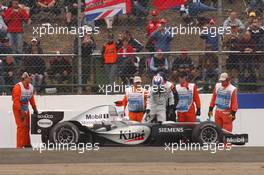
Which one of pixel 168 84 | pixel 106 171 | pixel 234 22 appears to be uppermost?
pixel 234 22

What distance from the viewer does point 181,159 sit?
895 cm

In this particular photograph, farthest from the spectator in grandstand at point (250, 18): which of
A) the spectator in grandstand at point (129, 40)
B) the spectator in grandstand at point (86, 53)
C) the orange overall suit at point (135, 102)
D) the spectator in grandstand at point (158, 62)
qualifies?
the spectator in grandstand at point (86, 53)

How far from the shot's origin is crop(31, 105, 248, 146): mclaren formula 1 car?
37.9ft

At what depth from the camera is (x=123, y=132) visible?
466 inches

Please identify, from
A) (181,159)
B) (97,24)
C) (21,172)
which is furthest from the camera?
(97,24)

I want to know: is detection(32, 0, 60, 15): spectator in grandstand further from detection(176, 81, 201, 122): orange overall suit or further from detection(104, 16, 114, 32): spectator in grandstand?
detection(176, 81, 201, 122): orange overall suit

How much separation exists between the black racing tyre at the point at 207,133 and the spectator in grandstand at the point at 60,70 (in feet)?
9.15

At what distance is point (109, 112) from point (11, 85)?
2.28m

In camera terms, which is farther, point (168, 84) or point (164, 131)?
point (168, 84)

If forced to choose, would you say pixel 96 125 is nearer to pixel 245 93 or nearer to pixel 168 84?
pixel 168 84

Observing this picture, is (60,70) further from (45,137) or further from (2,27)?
(45,137)

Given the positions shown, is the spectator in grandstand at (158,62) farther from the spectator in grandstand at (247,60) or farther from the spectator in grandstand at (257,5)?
the spectator in grandstand at (257,5)

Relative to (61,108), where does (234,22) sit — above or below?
above

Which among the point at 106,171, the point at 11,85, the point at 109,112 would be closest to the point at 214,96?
the point at 109,112
